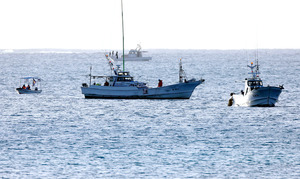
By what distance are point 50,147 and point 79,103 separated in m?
31.0

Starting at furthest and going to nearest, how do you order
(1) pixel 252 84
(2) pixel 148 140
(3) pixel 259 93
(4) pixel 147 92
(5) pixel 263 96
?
(4) pixel 147 92 → (1) pixel 252 84 → (5) pixel 263 96 → (3) pixel 259 93 → (2) pixel 148 140

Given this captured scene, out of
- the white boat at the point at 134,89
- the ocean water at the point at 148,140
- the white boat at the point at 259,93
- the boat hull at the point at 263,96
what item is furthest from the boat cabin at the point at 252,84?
the white boat at the point at 134,89

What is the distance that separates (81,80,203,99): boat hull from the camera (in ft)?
242

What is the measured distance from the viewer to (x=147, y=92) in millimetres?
74125

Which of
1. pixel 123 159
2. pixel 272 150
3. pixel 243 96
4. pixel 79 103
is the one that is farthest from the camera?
pixel 79 103

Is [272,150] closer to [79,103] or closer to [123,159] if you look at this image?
[123,159]

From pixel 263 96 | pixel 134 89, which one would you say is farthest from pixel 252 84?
pixel 134 89

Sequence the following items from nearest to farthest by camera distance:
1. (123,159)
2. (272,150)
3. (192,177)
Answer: (192,177) < (123,159) < (272,150)

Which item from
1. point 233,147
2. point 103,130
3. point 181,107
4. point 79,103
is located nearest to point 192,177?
point 233,147

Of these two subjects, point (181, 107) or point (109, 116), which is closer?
point (109, 116)

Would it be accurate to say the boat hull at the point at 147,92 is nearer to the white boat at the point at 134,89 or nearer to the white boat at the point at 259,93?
the white boat at the point at 134,89

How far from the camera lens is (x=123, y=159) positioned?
→ 38.1 meters

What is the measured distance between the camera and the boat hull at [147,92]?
73.8 meters

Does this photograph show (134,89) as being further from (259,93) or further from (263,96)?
(263,96)
